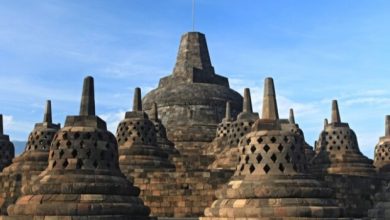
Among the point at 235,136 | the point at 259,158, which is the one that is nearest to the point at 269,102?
the point at 259,158

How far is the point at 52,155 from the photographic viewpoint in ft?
44.7

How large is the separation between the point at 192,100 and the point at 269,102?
17.3m

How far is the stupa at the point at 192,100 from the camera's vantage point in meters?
29.0

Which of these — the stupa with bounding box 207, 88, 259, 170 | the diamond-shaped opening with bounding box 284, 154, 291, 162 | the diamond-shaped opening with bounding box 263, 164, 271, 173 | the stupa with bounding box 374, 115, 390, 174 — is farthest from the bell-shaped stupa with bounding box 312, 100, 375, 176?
the diamond-shaped opening with bounding box 263, 164, 271, 173

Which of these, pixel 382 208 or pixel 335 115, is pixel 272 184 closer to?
pixel 382 208

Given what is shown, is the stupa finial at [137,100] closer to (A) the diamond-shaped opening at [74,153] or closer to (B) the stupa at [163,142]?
(B) the stupa at [163,142]

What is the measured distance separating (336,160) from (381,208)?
1087 centimetres

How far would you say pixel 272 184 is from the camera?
496 inches

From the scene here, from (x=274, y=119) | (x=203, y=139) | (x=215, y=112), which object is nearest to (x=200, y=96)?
(x=215, y=112)

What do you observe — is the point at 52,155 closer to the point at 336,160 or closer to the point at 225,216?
the point at 225,216

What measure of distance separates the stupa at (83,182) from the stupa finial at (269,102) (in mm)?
3792

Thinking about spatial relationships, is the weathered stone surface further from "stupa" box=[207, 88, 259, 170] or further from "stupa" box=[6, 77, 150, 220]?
"stupa" box=[207, 88, 259, 170]

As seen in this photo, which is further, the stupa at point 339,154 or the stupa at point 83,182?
the stupa at point 339,154

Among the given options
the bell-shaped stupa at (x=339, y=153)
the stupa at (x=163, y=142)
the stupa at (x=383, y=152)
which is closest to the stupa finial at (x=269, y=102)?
the bell-shaped stupa at (x=339, y=153)
